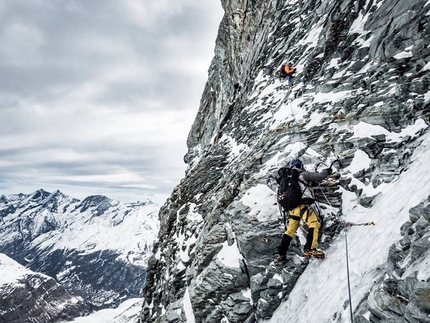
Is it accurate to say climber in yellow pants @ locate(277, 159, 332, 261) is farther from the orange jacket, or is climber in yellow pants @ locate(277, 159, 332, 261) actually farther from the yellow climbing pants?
the orange jacket

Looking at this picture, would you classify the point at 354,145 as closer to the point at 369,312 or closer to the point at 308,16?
the point at 369,312

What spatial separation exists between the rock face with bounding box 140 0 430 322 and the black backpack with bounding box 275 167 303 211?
1.63 metres

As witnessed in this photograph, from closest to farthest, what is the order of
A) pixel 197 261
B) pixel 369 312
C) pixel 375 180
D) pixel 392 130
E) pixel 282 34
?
pixel 369 312 < pixel 375 180 < pixel 392 130 < pixel 197 261 < pixel 282 34

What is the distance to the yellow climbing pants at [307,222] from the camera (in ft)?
28.5

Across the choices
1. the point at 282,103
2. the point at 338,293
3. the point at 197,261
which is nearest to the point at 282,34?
the point at 282,103

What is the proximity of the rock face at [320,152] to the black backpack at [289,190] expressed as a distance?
5.35 ft

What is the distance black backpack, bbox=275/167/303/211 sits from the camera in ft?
28.6

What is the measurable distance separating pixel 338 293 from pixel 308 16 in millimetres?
19307

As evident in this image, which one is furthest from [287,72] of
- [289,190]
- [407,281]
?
[407,281]

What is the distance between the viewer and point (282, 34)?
22375 millimetres

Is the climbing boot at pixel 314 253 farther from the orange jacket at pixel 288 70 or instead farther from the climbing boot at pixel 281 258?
the orange jacket at pixel 288 70

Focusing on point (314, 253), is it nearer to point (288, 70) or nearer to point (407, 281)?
point (407, 281)

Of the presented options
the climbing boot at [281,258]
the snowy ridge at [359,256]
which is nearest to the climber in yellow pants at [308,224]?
the snowy ridge at [359,256]

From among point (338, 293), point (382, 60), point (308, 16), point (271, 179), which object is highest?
point (308, 16)
